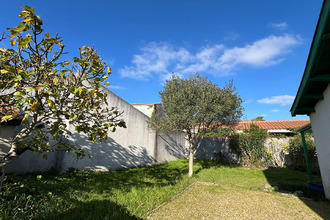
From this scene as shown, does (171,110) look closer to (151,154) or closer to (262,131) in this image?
(151,154)

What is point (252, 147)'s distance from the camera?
13758mm

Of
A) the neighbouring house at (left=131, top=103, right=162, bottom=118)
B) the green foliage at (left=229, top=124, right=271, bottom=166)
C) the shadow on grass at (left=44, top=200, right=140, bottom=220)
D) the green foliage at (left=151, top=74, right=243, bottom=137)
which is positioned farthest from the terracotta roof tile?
the shadow on grass at (left=44, top=200, right=140, bottom=220)

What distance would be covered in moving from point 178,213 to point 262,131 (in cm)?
1236

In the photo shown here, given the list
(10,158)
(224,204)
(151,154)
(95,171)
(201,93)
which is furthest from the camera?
(151,154)

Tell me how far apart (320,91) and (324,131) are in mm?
1184

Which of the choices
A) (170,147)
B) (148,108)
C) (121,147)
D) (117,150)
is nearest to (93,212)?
(117,150)

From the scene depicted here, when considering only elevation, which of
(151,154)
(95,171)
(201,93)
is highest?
(201,93)

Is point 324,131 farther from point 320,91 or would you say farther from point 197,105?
point 197,105

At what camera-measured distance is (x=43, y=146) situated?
10.9 ft

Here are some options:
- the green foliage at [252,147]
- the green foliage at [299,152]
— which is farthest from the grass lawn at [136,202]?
the green foliage at [252,147]

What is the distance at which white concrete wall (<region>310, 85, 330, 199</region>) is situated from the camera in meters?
4.43

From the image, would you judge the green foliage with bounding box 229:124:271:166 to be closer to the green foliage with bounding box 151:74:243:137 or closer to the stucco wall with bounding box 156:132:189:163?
the green foliage with bounding box 151:74:243:137

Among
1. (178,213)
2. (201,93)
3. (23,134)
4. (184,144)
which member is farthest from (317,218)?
(184,144)

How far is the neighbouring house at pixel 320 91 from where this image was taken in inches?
116
